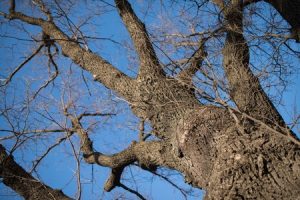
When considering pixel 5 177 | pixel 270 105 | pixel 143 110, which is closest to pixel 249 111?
pixel 270 105

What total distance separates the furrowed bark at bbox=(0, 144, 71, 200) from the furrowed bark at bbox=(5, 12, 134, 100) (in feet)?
5.36

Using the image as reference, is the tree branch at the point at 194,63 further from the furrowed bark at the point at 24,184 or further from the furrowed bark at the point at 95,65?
the furrowed bark at the point at 24,184

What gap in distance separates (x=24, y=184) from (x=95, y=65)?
191cm

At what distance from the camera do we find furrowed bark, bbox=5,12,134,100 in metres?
4.40

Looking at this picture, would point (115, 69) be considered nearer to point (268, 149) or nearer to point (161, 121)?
point (161, 121)

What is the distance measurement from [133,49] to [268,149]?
235 centimetres

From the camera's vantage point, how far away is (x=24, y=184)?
4555mm

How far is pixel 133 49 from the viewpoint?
4.70 metres

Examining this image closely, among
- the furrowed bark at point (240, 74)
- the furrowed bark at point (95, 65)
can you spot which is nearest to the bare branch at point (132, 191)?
the furrowed bark at point (95, 65)

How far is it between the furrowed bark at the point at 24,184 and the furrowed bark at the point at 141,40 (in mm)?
2035

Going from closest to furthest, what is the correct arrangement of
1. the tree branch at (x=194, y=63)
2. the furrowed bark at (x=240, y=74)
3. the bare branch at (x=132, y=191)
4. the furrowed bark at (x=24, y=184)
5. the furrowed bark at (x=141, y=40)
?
1. the tree branch at (x=194, y=63)
2. the furrowed bark at (x=240, y=74)
3. the furrowed bark at (x=141, y=40)
4. the furrowed bark at (x=24, y=184)
5. the bare branch at (x=132, y=191)

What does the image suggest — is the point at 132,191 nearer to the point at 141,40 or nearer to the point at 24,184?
the point at 24,184

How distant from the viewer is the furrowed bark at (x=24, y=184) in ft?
14.7

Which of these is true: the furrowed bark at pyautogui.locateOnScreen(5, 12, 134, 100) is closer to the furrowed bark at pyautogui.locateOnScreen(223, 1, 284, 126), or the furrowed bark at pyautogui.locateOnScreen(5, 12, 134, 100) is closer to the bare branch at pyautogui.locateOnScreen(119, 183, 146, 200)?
the furrowed bark at pyautogui.locateOnScreen(223, 1, 284, 126)
